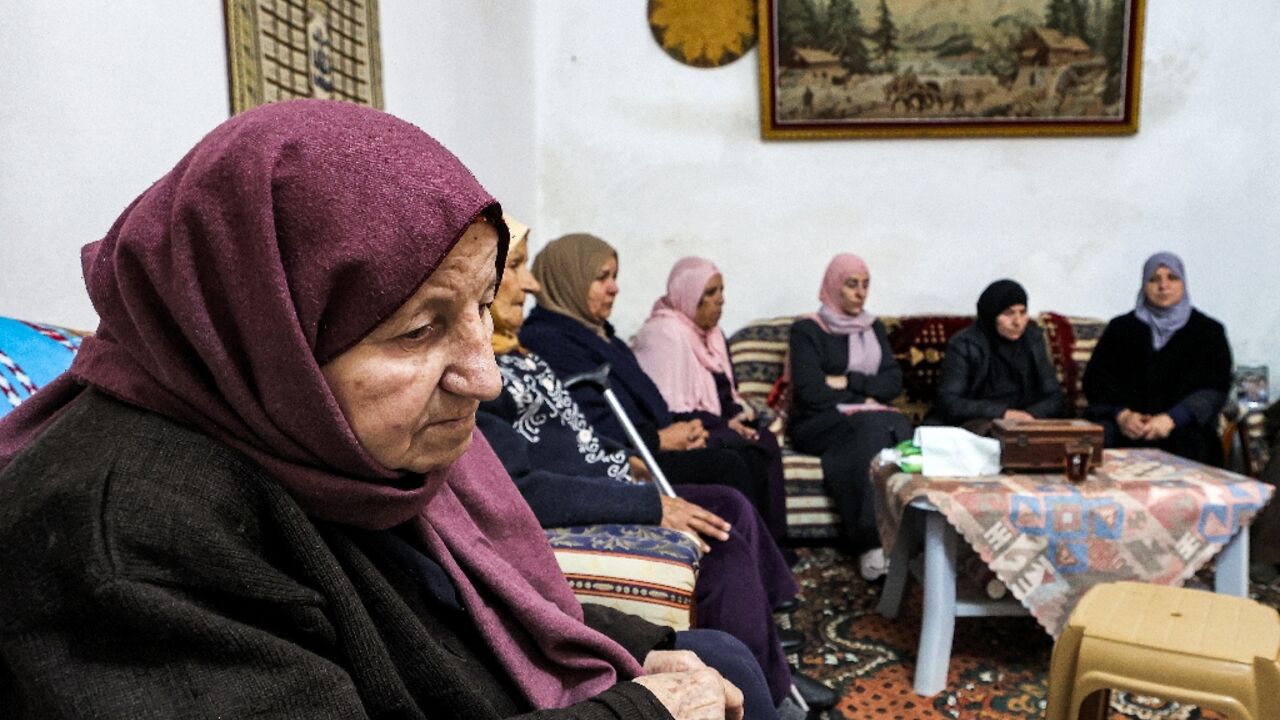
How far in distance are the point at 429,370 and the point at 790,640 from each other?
209cm

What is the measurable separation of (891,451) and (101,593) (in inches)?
94.7

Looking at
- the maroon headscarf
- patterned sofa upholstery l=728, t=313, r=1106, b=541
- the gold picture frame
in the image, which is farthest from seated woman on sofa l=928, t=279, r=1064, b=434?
the maroon headscarf

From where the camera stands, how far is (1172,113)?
446cm

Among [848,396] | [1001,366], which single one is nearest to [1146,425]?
[1001,366]

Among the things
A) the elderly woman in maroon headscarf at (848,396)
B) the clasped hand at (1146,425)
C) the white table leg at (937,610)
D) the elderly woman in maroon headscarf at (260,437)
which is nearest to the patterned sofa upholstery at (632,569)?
the elderly woman in maroon headscarf at (260,437)

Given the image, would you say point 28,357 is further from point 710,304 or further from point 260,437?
point 710,304

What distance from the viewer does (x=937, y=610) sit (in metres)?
2.34

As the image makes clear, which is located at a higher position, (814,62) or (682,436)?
(814,62)

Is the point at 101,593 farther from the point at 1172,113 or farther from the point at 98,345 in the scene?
the point at 1172,113

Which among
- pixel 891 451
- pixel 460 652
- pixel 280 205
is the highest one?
pixel 280 205

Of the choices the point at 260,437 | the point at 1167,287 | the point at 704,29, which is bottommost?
the point at 1167,287

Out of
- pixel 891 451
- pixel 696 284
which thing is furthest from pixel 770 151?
pixel 891 451

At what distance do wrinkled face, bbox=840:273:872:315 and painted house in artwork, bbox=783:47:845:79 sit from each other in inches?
44.2

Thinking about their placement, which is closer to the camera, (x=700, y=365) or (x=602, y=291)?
(x=602, y=291)
